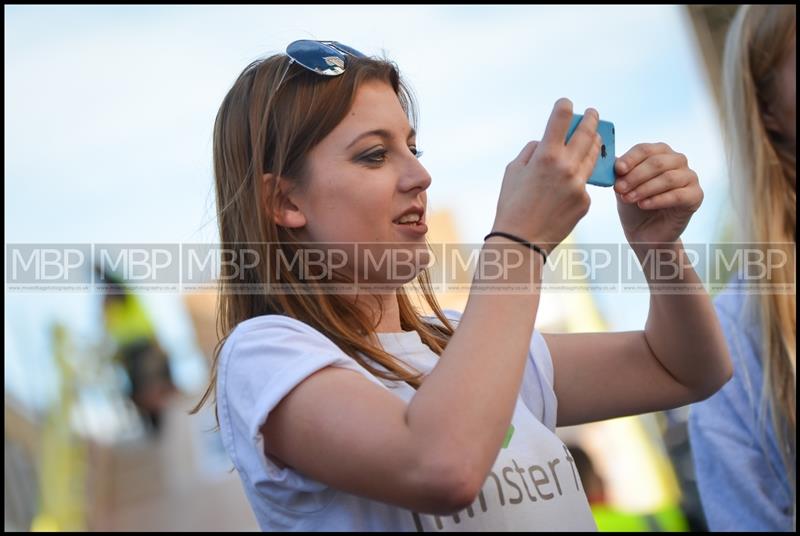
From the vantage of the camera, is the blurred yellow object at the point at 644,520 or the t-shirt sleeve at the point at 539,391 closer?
the t-shirt sleeve at the point at 539,391

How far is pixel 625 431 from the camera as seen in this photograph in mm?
5438

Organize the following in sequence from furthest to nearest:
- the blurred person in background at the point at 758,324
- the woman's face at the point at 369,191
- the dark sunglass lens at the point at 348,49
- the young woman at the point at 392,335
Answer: the blurred person in background at the point at 758,324
the dark sunglass lens at the point at 348,49
the woman's face at the point at 369,191
the young woman at the point at 392,335

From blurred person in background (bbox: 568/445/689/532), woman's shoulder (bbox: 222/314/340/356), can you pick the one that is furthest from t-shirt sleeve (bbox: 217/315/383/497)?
blurred person in background (bbox: 568/445/689/532)

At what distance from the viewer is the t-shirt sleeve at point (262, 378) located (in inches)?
40.9

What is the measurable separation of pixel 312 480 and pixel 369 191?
430 millimetres

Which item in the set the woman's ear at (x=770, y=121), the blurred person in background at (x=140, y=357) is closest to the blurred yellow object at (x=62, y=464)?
the blurred person in background at (x=140, y=357)

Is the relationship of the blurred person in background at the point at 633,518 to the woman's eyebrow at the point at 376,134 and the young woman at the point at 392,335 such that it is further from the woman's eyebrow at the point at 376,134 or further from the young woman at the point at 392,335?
the woman's eyebrow at the point at 376,134

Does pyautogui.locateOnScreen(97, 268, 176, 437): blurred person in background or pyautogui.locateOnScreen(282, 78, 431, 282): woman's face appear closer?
pyautogui.locateOnScreen(282, 78, 431, 282): woman's face

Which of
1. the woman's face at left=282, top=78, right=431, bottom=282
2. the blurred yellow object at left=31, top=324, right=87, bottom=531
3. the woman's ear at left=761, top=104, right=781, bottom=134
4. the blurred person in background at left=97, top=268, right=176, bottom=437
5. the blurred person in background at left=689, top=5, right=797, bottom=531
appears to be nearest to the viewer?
the woman's face at left=282, top=78, right=431, bottom=282

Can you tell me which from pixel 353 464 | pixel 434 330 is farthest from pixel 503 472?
pixel 434 330

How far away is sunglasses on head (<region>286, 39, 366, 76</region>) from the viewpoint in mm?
1357

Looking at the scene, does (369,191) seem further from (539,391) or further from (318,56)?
(539,391)

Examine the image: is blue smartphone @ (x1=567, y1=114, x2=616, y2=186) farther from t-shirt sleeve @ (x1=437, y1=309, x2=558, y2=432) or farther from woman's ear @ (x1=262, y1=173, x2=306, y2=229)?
woman's ear @ (x1=262, y1=173, x2=306, y2=229)

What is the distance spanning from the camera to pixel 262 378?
42.1 inches
